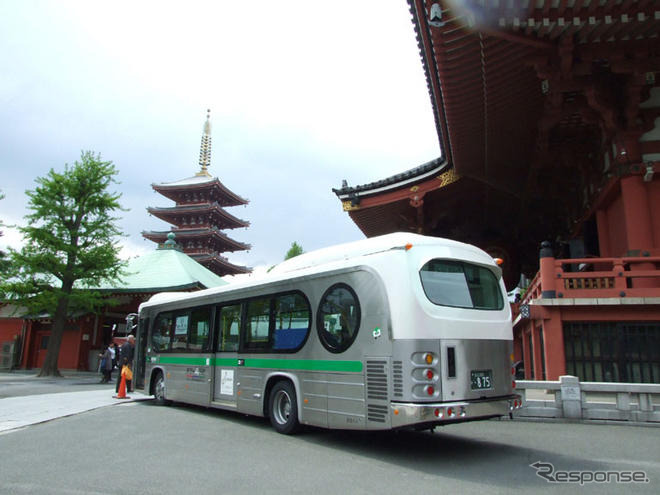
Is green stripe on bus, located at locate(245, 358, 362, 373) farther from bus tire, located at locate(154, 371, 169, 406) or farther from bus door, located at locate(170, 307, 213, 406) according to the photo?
bus tire, located at locate(154, 371, 169, 406)

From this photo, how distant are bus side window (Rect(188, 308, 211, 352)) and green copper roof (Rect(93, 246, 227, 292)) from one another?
1495 centimetres

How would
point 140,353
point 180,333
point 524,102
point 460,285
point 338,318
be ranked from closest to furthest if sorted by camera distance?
point 460,285, point 338,318, point 180,333, point 524,102, point 140,353

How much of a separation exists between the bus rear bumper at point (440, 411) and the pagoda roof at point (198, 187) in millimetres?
39894

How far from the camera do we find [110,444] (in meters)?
6.67

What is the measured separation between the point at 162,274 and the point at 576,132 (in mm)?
21696

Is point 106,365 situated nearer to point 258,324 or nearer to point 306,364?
point 258,324

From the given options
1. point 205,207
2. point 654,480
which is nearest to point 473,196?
point 654,480

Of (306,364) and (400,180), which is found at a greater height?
(400,180)

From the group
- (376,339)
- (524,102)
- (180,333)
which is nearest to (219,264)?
(180,333)

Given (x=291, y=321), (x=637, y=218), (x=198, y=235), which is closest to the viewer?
(x=291, y=321)

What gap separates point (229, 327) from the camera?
9156 mm

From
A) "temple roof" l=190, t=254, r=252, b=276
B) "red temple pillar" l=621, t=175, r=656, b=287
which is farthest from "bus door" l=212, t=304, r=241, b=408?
"temple roof" l=190, t=254, r=252, b=276

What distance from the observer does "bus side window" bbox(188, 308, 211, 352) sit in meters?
9.80

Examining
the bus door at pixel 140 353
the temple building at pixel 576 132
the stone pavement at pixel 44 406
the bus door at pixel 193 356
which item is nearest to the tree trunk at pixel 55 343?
the stone pavement at pixel 44 406
